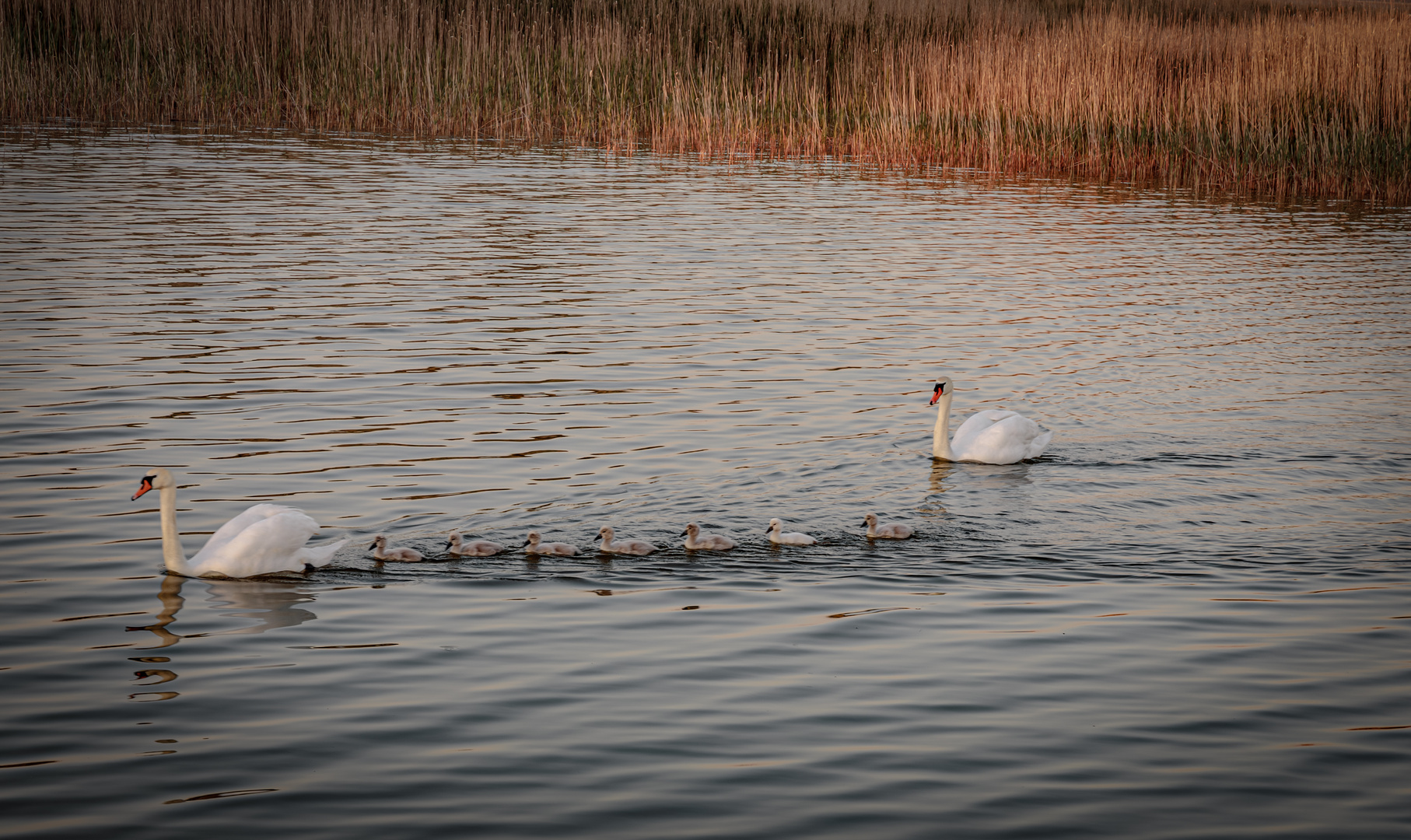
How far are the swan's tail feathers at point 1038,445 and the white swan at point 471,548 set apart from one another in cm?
421

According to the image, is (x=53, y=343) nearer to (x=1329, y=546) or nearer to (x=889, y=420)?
(x=889, y=420)

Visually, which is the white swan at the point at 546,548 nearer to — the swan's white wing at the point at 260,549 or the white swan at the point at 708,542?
the white swan at the point at 708,542

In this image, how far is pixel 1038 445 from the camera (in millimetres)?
10406

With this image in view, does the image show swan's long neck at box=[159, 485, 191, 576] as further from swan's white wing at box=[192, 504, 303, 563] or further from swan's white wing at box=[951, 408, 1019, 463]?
swan's white wing at box=[951, 408, 1019, 463]

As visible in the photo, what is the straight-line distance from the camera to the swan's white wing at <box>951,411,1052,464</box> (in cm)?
1028

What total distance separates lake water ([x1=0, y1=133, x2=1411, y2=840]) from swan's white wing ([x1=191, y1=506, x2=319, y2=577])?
4.8 inches

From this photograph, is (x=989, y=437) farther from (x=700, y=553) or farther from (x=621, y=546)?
(x=621, y=546)

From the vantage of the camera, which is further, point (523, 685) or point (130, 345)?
point (130, 345)

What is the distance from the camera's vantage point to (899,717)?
589cm

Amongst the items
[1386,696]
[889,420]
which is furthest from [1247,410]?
[1386,696]

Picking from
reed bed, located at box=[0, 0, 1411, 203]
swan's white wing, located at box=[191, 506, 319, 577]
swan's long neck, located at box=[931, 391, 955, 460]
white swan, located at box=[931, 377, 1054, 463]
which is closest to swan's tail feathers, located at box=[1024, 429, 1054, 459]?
white swan, located at box=[931, 377, 1054, 463]

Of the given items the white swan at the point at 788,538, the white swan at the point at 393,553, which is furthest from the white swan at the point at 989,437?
the white swan at the point at 393,553

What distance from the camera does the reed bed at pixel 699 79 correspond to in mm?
25359

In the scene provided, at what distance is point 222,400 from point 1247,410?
7.69 metres
